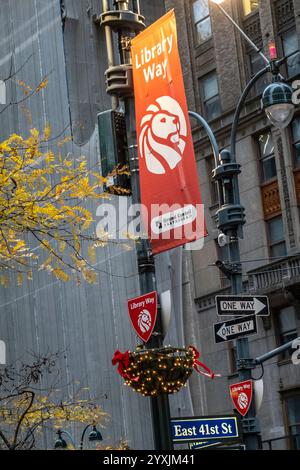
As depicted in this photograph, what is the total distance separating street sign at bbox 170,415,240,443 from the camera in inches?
611

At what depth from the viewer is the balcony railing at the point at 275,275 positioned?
123 feet

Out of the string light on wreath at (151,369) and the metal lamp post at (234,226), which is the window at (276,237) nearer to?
the metal lamp post at (234,226)

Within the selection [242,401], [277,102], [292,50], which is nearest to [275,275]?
[292,50]

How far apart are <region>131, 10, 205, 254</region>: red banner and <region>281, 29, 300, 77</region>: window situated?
85.3ft

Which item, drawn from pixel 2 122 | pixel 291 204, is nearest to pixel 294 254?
pixel 291 204

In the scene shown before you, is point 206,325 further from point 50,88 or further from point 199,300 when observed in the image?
point 50,88

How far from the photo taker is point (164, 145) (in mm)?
12844

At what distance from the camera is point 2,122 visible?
53562mm

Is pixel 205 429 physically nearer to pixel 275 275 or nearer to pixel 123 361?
pixel 123 361

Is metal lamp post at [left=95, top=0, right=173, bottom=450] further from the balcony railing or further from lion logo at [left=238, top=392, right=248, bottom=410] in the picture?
the balcony railing

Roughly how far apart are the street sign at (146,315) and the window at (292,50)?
2751 centimetres

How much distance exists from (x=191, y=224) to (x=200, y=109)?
103ft

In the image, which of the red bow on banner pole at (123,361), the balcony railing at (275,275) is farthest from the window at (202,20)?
the red bow on banner pole at (123,361)

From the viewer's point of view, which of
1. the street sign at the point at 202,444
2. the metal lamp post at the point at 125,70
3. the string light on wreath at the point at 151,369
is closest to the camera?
the string light on wreath at the point at 151,369
